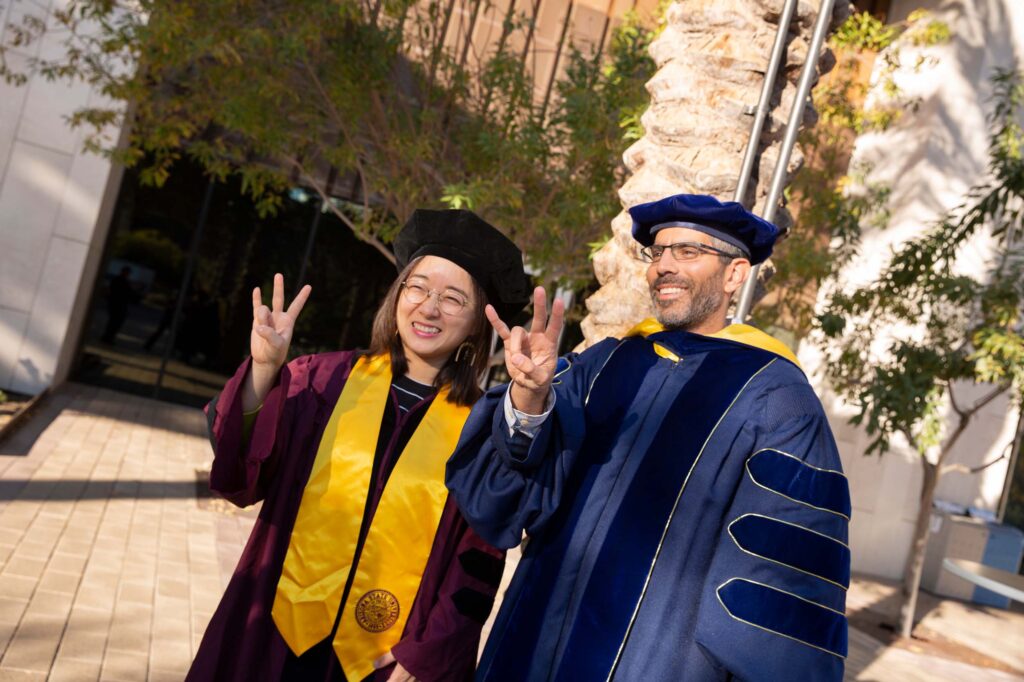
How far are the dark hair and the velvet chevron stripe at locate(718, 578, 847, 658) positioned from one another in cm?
93

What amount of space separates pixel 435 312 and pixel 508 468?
52cm

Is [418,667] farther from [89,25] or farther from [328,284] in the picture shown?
[328,284]

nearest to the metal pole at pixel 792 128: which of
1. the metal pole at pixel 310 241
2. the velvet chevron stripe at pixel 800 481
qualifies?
the velvet chevron stripe at pixel 800 481

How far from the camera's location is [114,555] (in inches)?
233

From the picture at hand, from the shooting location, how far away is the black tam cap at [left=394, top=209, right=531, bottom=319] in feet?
8.45

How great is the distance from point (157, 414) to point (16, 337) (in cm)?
195

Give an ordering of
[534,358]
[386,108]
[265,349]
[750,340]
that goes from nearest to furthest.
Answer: [534,358] → [265,349] → [750,340] → [386,108]

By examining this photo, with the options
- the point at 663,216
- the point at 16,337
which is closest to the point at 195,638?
the point at 663,216

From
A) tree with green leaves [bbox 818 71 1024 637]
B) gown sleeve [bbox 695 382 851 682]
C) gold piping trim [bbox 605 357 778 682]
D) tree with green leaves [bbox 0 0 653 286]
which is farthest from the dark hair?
tree with green leaves [bbox 818 71 1024 637]

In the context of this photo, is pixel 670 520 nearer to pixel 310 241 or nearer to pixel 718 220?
pixel 718 220

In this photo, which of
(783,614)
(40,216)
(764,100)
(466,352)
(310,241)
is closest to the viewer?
(783,614)

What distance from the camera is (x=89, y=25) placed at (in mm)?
10148

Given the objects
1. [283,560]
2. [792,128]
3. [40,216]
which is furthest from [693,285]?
[40,216]

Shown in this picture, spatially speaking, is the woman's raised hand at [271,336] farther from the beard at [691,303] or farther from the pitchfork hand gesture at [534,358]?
the beard at [691,303]
